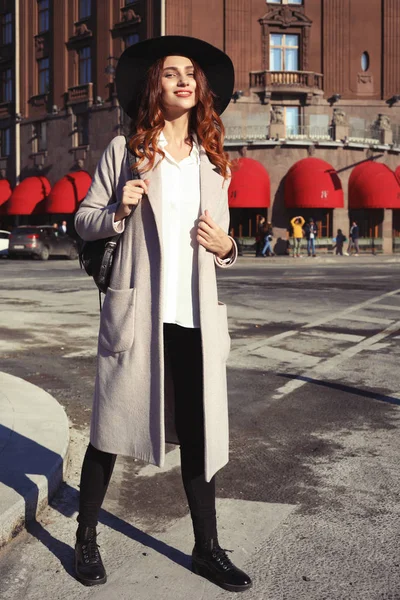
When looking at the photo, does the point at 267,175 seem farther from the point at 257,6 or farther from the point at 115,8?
the point at 115,8

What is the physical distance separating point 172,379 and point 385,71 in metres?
39.1

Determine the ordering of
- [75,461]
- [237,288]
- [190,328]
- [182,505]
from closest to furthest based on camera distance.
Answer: [190,328] < [182,505] < [75,461] < [237,288]

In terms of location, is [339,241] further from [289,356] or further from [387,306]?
[289,356]

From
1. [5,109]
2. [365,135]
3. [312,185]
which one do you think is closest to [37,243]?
[312,185]

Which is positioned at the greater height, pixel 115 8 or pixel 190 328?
pixel 115 8

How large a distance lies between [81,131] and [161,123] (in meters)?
38.9

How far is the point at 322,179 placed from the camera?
3609 cm

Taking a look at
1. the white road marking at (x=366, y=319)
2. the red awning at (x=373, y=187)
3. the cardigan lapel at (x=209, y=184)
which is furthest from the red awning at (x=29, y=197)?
the cardigan lapel at (x=209, y=184)

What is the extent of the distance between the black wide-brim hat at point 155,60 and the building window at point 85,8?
39.7 m

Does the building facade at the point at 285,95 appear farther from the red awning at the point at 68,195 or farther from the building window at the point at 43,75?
the red awning at the point at 68,195

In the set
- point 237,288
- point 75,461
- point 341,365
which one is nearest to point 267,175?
point 237,288

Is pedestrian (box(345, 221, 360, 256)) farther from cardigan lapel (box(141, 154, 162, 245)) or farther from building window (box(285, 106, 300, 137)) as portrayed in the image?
cardigan lapel (box(141, 154, 162, 245))

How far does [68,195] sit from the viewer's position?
38906 mm

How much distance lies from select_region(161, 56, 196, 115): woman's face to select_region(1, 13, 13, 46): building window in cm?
4496
